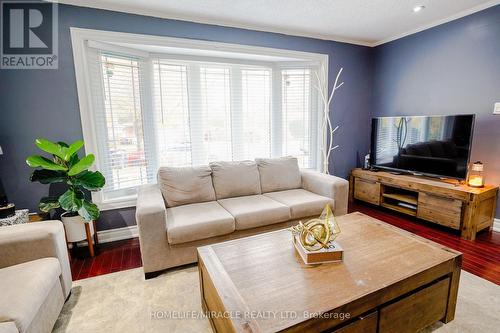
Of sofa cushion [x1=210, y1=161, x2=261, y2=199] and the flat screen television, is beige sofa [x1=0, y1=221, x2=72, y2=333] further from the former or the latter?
the flat screen television

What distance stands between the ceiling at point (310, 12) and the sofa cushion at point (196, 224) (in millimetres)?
2113

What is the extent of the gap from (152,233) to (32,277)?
0.78 m

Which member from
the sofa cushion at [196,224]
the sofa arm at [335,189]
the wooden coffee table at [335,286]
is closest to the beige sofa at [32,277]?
the sofa cushion at [196,224]

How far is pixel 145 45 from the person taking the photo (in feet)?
8.96

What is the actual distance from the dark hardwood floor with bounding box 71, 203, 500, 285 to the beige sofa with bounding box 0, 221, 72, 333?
507mm

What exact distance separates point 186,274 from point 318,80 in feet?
10.3

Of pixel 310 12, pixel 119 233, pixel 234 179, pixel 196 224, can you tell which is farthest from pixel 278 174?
pixel 119 233

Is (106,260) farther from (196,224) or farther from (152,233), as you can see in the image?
(196,224)

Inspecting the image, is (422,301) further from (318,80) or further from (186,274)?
(318,80)

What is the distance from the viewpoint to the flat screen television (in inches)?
112

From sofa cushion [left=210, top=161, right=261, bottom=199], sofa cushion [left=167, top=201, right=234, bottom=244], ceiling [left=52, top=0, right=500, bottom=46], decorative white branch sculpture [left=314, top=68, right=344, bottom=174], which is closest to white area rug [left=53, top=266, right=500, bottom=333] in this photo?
sofa cushion [left=167, top=201, right=234, bottom=244]

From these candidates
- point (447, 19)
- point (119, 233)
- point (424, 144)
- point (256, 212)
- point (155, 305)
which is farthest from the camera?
point (424, 144)

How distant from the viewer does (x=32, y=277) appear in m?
1.43

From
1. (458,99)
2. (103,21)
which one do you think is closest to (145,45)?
(103,21)
